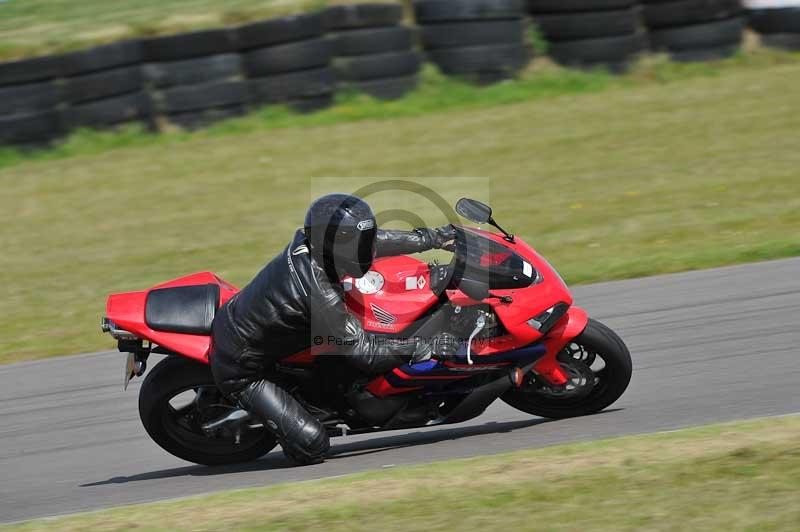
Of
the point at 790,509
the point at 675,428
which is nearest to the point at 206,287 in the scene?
the point at 675,428

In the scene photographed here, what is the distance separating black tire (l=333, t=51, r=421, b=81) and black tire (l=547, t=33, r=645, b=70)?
188 cm

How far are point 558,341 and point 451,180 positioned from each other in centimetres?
673

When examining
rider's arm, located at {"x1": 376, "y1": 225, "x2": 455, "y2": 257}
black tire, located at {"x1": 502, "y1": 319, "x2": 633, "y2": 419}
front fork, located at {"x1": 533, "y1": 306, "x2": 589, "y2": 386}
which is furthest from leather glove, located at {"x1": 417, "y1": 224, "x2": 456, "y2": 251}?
black tire, located at {"x1": 502, "y1": 319, "x2": 633, "y2": 419}

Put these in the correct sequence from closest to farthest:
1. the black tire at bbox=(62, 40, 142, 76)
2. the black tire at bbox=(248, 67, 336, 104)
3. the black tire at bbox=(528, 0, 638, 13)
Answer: the black tire at bbox=(62, 40, 142, 76), the black tire at bbox=(248, 67, 336, 104), the black tire at bbox=(528, 0, 638, 13)

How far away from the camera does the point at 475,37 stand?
13.8 meters

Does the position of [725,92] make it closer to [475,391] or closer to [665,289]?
[665,289]

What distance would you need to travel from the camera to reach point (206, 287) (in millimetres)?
5633

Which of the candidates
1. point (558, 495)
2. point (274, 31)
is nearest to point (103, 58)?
point (274, 31)

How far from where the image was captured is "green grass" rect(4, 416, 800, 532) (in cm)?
413

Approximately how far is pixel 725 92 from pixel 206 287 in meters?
9.87

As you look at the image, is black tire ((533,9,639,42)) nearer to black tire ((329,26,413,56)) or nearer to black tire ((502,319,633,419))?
black tire ((329,26,413,56))

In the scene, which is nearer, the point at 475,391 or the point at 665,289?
the point at 475,391

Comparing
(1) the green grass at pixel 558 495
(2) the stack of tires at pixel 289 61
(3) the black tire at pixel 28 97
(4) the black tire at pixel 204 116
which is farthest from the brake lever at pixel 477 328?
(3) the black tire at pixel 28 97

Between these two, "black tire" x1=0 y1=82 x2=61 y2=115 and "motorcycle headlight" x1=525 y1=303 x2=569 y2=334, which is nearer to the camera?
"motorcycle headlight" x1=525 y1=303 x2=569 y2=334
